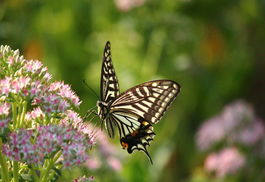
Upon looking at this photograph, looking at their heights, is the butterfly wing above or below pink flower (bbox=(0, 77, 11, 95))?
above

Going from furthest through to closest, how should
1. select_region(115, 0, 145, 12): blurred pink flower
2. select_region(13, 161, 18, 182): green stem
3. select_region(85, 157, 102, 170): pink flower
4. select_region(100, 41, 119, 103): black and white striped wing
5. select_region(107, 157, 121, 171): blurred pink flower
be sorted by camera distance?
select_region(115, 0, 145, 12): blurred pink flower < select_region(107, 157, 121, 171): blurred pink flower < select_region(85, 157, 102, 170): pink flower < select_region(100, 41, 119, 103): black and white striped wing < select_region(13, 161, 18, 182): green stem

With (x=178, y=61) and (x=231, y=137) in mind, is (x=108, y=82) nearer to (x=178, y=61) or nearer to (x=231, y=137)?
(x=231, y=137)

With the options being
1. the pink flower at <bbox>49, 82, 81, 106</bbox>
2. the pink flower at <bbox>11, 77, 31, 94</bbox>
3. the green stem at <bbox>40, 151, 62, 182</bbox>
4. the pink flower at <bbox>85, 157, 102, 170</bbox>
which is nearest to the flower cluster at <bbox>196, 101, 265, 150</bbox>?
the pink flower at <bbox>85, 157, 102, 170</bbox>

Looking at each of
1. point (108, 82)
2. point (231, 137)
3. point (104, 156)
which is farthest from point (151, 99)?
point (231, 137)

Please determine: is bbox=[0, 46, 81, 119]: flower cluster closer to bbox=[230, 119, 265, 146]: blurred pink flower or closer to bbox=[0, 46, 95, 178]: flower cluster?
bbox=[0, 46, 95, 178]: flower cluster

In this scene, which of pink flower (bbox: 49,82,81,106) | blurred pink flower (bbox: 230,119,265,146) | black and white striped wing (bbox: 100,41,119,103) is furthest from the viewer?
blurred pink flower (bbox: 230,119,265,146)

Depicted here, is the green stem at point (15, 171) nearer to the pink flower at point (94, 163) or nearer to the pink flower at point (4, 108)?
the pink flower at point (4, 108)

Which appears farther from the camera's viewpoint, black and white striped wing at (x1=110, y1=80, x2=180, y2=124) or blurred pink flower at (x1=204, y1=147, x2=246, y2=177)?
blurred pink flower at (x1=204, y1=147, x2=246, y2=177)

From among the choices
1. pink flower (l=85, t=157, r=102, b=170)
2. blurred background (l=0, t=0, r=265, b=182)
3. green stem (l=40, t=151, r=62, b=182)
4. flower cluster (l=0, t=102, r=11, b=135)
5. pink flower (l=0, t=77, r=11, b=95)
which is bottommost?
green stem (l=40, t=151, r=62, b=182)
